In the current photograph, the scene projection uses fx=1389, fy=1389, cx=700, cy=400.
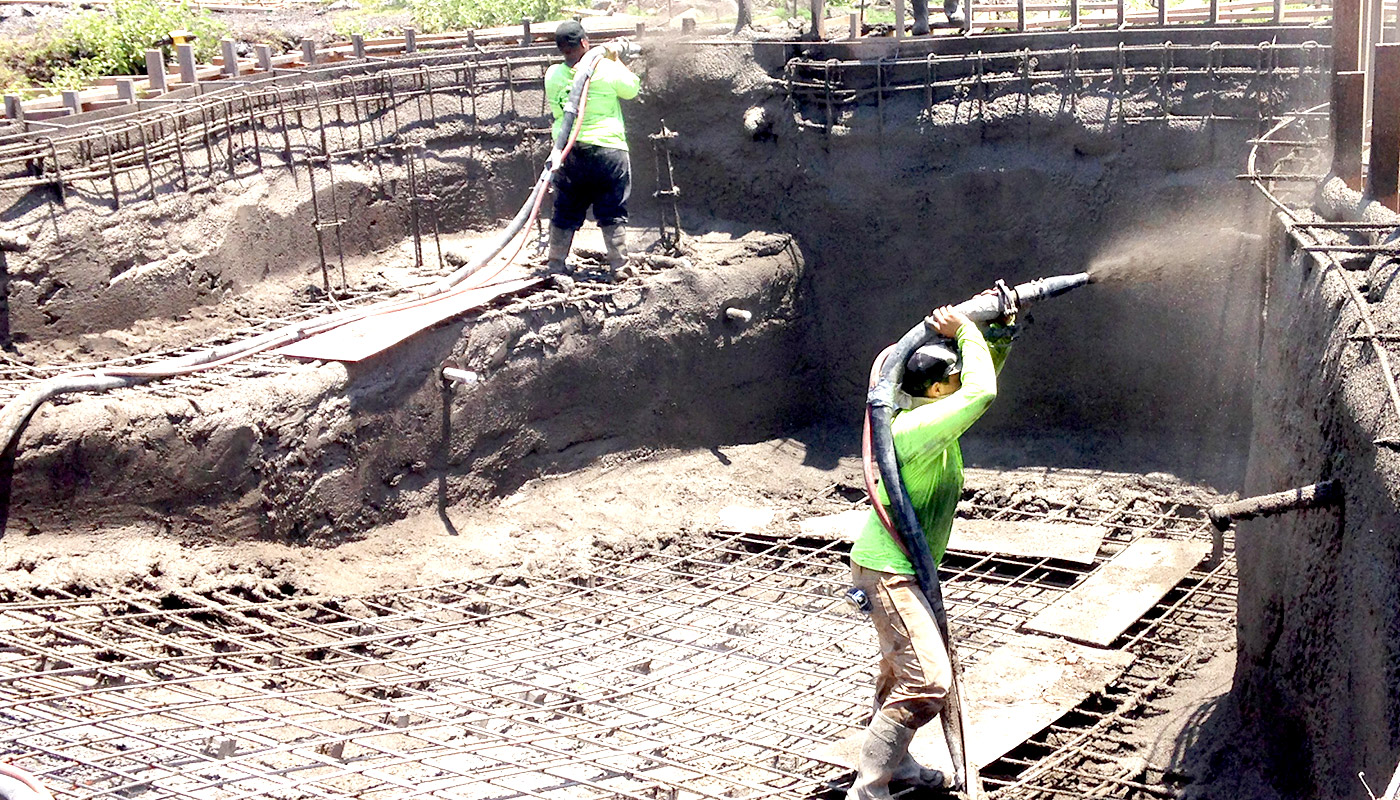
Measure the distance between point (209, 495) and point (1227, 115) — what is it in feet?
22.6

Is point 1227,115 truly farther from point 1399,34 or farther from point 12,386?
point 12,386

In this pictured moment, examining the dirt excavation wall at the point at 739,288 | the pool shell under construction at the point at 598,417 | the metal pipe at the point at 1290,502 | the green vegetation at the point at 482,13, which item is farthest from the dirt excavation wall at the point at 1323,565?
the green vegetation at the point at 482,13

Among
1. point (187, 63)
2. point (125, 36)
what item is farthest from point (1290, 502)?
point (125, 36)

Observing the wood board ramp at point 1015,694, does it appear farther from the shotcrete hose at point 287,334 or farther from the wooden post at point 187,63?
the wooden post at point 187,63

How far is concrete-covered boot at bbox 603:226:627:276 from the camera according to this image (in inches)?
364

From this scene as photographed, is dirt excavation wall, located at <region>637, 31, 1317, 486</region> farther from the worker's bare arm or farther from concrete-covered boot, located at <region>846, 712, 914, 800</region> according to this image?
concrete-covered boot, located at <region>846, 712, 914, 800</region>

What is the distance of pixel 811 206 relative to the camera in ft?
34.9

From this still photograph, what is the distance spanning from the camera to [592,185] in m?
9.00

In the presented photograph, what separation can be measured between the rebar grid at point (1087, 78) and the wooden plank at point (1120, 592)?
3.14 m

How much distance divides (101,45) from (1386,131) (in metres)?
11.4

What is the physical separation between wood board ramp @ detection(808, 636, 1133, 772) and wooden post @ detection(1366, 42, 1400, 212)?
2.40m

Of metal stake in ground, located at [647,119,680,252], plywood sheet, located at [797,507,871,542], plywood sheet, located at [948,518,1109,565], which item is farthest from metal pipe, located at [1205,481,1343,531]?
metal stake in ground, located at [647,119,680,252]

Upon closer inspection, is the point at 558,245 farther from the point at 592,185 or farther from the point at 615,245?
the point at 592,185

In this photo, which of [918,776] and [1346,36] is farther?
[1346,36]
